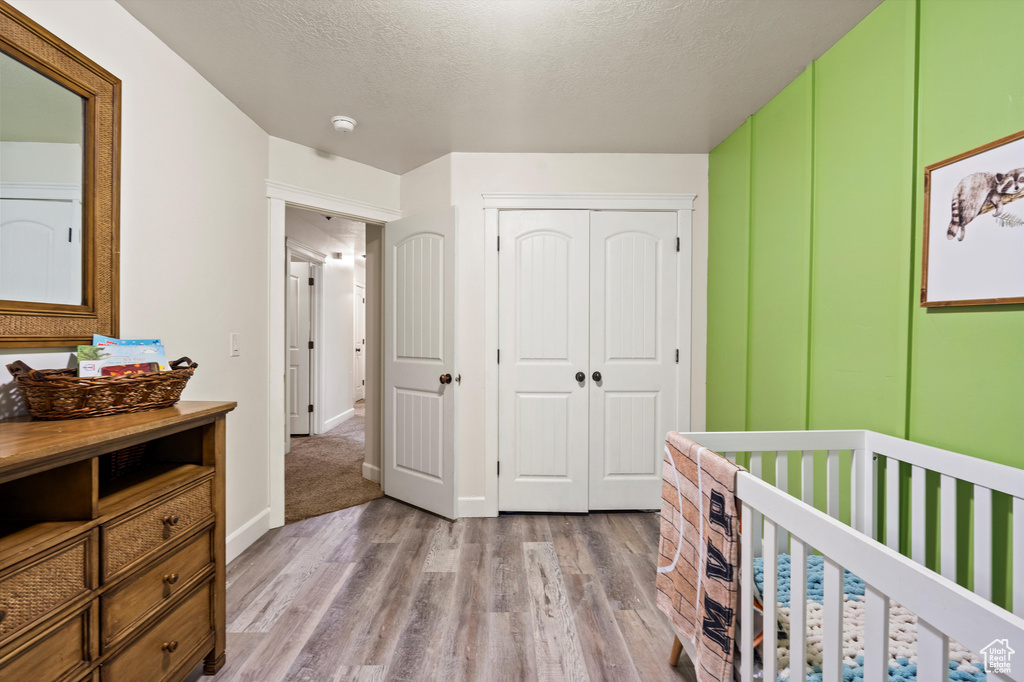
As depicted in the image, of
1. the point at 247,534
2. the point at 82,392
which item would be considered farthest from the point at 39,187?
the point at 247,534

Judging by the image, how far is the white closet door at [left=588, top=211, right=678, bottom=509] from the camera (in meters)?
2.85

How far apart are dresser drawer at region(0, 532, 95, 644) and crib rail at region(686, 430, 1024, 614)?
5.06 ft

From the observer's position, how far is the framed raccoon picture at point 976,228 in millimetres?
1144

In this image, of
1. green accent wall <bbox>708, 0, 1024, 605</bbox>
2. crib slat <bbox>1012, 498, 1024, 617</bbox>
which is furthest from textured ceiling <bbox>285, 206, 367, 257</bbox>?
crib slat <bbox>1012, 498, 1024, 617</bbox>

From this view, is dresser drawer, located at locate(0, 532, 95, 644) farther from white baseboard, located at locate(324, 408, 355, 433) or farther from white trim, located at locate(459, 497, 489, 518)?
white baseboard, located at locate(324, 408, 355, 433)

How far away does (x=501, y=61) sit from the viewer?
6.16 ft

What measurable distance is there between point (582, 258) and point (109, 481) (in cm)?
242

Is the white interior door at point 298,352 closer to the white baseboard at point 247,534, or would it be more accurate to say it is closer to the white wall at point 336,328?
the white wall at point 336,328

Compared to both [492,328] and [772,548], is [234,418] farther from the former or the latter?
[772,548]

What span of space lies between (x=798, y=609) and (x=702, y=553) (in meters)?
0.26

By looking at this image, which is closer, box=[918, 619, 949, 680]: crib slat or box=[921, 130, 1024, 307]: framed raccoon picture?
box=[918, 619, 949, 680]: crib slat

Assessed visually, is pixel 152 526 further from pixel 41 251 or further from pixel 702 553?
pixel 702 553

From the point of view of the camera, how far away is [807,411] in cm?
195
